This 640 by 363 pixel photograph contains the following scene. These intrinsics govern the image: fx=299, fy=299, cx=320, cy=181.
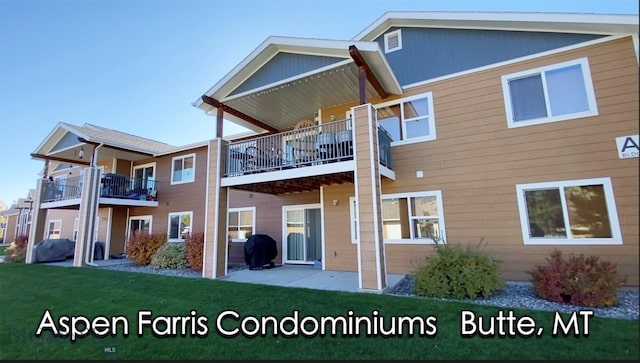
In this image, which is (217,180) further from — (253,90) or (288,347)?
(288,347)

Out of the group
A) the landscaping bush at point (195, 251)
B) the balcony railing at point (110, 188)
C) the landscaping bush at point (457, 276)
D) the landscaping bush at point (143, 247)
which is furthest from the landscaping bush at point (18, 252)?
the landscaping bush at point (457, 276)

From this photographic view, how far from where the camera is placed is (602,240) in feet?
21.9

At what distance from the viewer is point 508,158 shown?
784cm

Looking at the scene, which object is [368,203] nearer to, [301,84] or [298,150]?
[298,150]

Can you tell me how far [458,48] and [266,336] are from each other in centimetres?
906

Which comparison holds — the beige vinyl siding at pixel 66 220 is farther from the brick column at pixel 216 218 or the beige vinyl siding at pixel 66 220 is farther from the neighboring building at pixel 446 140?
the neighboring building at pixel 446 140

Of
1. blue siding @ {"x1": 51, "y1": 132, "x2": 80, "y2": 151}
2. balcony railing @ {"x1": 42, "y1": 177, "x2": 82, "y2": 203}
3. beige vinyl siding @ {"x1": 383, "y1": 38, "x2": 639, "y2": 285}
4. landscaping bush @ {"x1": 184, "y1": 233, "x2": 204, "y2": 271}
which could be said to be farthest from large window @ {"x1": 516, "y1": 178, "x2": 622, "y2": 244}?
balcony railing @ {"x1": 42, "y1": 177, "x2": 82, "y2": 203}

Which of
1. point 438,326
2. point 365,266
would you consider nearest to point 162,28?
point 365,266

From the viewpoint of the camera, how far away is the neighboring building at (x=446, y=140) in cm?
688

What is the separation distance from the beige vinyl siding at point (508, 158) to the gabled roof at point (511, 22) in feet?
1.77

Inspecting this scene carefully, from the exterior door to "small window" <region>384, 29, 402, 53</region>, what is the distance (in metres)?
Result: 6.19

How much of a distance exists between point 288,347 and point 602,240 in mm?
7298

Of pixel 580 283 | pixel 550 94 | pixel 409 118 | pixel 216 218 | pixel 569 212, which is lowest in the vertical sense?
pixel 580 283

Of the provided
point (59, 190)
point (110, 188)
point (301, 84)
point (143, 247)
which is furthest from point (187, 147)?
point (301, 84)
